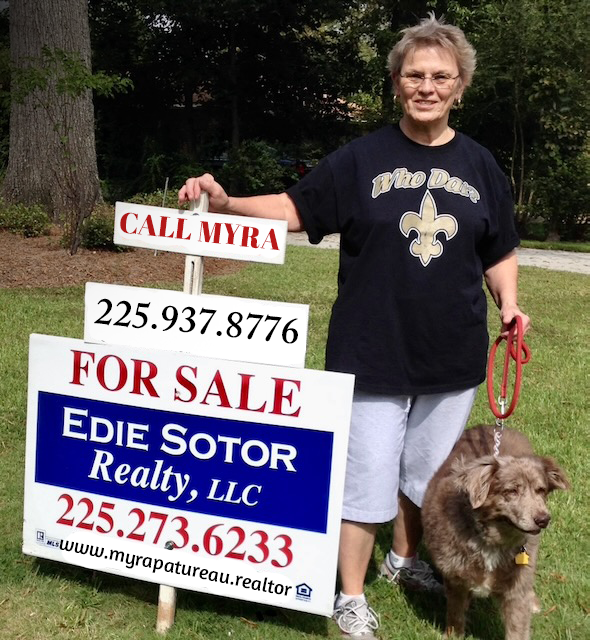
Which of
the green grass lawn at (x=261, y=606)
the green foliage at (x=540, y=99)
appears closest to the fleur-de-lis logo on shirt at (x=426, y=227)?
the green grass lawn at (x=261, y=606)

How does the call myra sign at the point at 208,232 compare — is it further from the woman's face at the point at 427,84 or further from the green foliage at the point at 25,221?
the green foliage at the point at 25,221

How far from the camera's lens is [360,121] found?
24438 millimetres

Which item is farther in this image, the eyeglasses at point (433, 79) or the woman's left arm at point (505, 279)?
the woman's left arm at point (505, 279)

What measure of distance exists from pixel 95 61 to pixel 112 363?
842 inches

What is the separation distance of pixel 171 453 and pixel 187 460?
0.06 meters

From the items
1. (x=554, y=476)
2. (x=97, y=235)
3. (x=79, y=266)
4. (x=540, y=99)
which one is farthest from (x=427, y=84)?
(x=540, y=99)

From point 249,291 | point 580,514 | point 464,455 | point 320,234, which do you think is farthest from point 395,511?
point 249,291

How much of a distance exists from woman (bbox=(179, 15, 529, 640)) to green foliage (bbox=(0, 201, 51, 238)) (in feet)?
32.0

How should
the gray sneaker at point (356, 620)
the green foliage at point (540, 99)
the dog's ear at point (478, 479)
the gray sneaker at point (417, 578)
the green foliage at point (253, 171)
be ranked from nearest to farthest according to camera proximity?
the dog's ear at point (478, 479) < the gray sneaker at point (356, 620) < the gray sneaker at point (417, 578) < the green foliage at point (540, 99) < the green foliage at point (253, 171)

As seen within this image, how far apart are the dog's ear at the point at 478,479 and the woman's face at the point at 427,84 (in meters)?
1.16

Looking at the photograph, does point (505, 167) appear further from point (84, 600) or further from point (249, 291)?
point (84, 600)

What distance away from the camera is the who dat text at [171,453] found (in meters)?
2.94

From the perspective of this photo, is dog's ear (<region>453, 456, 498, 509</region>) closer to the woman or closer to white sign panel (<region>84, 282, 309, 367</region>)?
the woman

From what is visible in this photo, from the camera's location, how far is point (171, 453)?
3.00 meters
